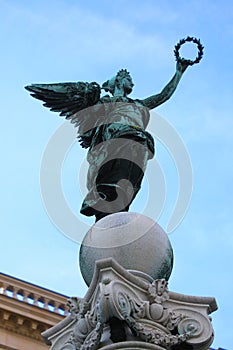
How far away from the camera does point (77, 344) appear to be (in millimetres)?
8250

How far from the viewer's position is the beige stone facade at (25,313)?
29.6 m

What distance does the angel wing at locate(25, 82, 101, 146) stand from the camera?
1045cm

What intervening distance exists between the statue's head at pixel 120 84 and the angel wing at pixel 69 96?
0.65 feet

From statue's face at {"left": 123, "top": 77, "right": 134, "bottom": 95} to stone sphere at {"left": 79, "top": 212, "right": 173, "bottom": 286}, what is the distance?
2.05 meters

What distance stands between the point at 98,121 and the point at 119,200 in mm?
968

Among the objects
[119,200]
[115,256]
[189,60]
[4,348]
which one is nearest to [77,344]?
[115,256]

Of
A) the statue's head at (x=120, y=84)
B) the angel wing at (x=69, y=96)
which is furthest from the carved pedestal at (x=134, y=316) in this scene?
the statue's head at (x=120, y=84)

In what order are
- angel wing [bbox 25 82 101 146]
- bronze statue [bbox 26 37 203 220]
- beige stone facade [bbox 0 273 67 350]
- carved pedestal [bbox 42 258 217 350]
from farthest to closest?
beige stone facade [bbox 0 273 67 350]
angel wing [bbox 25 82 101 146]
bronze statue [bbox 26 37 203 220]
carved pedestal [bbox 42 258 217 350]

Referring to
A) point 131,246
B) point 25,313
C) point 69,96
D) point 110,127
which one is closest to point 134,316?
point 131,246

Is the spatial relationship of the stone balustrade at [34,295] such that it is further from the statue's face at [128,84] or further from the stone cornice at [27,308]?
the statue's face at [128,84]

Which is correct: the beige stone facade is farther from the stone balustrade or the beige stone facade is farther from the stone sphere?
the stone sphere

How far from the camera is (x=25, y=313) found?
29734mm

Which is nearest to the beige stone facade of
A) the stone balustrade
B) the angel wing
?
the stone balustrade

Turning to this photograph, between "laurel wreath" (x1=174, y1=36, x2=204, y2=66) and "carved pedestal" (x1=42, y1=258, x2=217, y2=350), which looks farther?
"laurel wreath" (x1=174, y1=36, x2=204, y2=66)
